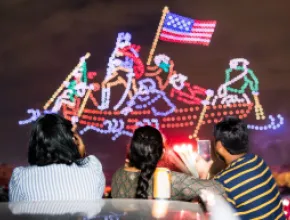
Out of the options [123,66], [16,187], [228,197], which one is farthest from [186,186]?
[123,66]

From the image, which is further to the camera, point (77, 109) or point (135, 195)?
point (77, 109)

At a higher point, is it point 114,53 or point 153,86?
point 114,53

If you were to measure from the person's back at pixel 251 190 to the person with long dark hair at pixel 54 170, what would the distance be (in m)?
0.80

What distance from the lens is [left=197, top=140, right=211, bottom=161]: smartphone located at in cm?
421

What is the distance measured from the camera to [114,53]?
11.8 metres

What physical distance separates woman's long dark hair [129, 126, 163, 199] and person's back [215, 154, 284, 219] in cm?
48

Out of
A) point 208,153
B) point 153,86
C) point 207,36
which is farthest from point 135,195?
point 207,36

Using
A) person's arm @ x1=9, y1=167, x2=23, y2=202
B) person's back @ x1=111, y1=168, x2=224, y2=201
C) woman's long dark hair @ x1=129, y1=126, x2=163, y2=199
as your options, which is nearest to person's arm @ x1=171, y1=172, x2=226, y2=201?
person's back @ x1=111, y1=168, x2=224, y2=201

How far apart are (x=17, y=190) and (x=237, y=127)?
151 cm

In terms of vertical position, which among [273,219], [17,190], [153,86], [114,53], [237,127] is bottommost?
[273,219]

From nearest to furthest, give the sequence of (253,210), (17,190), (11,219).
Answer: (11,219), (17,190), (253,210)

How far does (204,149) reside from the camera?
429 cm

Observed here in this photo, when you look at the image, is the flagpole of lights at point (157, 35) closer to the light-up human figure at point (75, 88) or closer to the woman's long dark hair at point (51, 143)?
the light-up human figure at point (75, 88)

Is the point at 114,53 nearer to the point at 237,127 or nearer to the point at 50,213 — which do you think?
the point at 237,127
